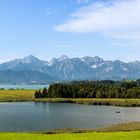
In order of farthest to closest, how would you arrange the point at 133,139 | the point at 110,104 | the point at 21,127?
the point at 110,104 → the point at 21,127 → the point at 133,139

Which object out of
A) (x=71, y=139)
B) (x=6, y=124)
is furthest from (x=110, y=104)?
(x=71, y=139)

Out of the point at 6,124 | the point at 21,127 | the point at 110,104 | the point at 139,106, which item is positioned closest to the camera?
the point at 21,127

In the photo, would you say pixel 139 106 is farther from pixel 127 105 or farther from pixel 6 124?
pixel 6 124

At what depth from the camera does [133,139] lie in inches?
1698

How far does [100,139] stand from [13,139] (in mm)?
10488

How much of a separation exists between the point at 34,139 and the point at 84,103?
152 meters

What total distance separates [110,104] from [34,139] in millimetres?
145799

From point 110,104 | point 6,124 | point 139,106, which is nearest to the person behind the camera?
point 6,124

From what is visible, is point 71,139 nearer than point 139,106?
Yes

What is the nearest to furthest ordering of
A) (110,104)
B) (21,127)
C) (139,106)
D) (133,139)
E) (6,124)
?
(133,139) < (21,127) < (6,124) < (139,106) < (110,104)

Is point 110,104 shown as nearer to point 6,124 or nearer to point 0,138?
point 6,124

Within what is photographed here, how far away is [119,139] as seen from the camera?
44281 mm

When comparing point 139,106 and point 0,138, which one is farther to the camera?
point 139,106

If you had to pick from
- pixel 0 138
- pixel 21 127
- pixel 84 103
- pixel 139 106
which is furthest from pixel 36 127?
pixel 84 103
